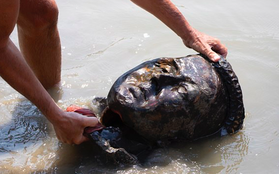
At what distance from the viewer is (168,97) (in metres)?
2.94

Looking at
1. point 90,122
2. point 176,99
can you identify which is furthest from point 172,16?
point 90,122

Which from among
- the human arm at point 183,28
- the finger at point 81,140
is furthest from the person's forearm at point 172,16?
the finger at point 81,140

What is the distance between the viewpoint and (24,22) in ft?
11.5

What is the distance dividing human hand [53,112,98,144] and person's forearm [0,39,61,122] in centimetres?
6

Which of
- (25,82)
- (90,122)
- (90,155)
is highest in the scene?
(25,82)

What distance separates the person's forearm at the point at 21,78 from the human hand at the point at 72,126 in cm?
6

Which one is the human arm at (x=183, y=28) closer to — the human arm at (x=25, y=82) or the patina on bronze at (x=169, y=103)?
the patina on bronze at (x=169, y=103)

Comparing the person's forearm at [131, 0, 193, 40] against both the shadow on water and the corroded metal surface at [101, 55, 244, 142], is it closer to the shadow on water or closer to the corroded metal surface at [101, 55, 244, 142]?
the corroded metal surface at [101, 55, 244, 142]

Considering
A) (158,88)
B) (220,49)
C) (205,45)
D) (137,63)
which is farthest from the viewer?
(137,63)

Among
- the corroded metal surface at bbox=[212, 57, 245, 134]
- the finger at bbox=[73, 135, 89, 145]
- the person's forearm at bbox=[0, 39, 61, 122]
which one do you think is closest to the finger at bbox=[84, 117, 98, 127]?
the finger at bbox=[73, 135, 89, 145]

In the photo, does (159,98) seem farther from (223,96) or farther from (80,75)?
(80,75)

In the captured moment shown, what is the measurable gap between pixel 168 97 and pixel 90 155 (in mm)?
745

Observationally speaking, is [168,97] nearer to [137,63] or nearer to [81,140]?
[81,140]

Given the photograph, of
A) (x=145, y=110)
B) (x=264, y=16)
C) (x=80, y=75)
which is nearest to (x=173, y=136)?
(x=145, y=110)
